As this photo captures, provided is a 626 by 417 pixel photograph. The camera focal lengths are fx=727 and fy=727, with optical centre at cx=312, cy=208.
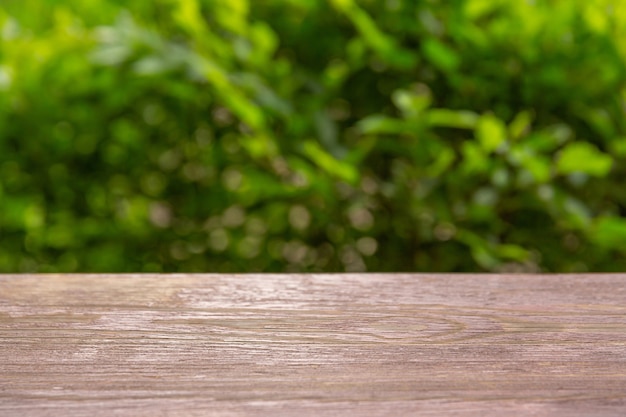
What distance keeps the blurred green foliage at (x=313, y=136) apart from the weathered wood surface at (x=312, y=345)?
425 mm

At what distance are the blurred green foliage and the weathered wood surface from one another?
0.43 m

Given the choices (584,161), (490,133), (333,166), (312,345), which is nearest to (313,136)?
(333,166)

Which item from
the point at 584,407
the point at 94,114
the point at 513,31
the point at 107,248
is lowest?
the point at 107,248

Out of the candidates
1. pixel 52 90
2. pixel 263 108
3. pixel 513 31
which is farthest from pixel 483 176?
pixel 52 90

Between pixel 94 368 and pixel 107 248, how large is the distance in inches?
35.1

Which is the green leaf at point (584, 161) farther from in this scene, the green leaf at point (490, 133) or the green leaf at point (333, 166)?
the green leaf at point (333, 166)

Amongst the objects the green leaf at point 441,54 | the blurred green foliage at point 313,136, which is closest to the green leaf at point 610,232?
the blurred green foliage at point 313,136

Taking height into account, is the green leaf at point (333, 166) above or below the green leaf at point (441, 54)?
below

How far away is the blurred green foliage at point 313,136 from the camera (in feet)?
3.77

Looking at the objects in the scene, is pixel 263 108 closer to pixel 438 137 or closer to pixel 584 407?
pixel 438 137

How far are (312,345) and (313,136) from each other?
2.52ft

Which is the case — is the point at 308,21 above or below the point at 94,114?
above

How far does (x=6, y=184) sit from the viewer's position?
135cm

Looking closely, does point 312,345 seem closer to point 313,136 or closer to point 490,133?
point 490,133
